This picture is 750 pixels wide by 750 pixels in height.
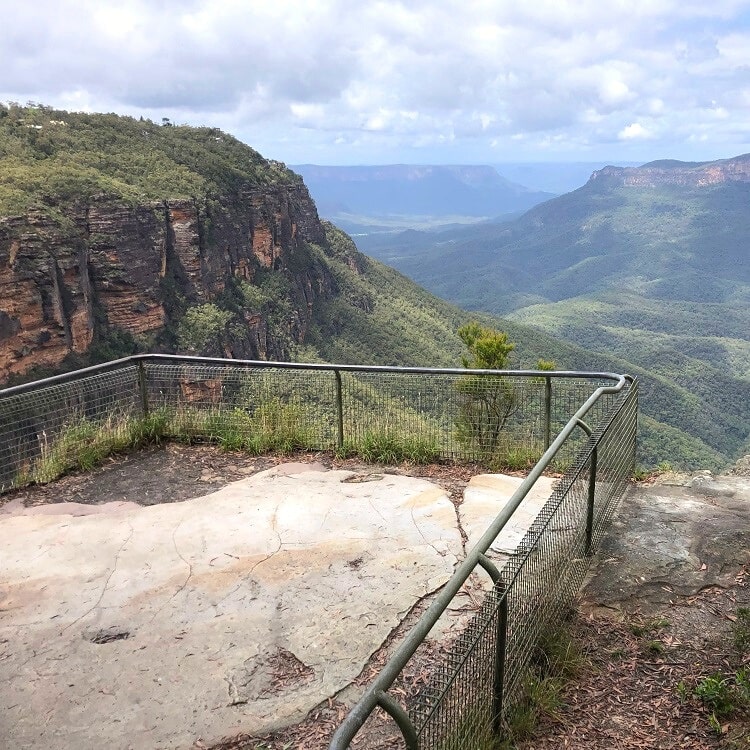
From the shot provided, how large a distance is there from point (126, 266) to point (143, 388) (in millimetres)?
33965

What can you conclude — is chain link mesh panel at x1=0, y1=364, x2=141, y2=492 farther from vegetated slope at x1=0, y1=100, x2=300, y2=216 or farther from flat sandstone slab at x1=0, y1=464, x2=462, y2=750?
vegetated slope at x1=0, y1=100, x2=300, y2=216

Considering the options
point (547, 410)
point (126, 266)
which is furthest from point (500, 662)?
point (126, 266)

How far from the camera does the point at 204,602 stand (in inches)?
160

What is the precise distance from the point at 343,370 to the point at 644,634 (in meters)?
3.48

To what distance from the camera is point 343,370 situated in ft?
20.8

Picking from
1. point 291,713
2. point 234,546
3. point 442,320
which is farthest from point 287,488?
point 442,320

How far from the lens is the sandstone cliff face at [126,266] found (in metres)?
30.8

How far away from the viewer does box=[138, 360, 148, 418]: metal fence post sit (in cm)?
695

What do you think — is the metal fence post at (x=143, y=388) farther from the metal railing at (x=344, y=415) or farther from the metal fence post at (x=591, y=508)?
the metal fence post at (x=591, y=508)

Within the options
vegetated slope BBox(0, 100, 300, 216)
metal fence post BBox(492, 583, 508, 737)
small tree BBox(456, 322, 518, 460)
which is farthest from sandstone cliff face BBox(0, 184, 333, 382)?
metal fence post BBox(492, 583, 508, 737)

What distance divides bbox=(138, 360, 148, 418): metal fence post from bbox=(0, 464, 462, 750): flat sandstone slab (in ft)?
5.34

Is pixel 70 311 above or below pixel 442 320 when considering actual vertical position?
above

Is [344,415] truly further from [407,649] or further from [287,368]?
[407,649]

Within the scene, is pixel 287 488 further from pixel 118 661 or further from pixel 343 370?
pixel 118 661
